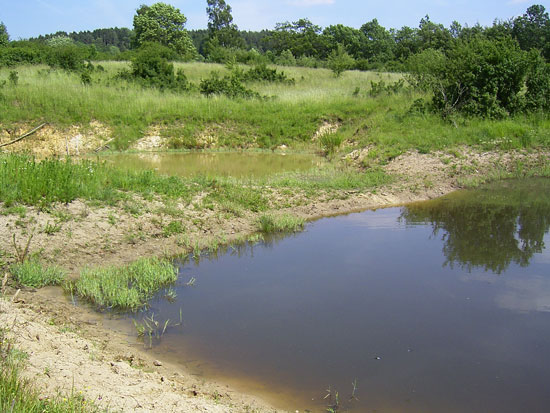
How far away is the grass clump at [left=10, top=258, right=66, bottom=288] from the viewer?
764 centimetres

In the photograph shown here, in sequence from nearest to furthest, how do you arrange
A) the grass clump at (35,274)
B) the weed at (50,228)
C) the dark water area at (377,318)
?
the dark water area at (377,318)
the grass clump at (35,274)
the weed at (50,228)

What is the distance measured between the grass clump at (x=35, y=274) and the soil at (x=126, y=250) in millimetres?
297

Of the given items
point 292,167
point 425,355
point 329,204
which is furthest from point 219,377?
point 292,167

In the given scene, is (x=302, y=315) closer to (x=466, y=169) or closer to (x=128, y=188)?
(x=128, y=188)

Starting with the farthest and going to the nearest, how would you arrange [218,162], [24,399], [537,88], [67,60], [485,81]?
[67,60]
[537,88]
[485,81]
[218,162]
[24,399]

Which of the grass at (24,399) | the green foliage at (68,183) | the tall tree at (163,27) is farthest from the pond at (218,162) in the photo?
the tall tree at (163,27)

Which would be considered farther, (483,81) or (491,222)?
(483,81)

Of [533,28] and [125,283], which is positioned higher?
[533,28]

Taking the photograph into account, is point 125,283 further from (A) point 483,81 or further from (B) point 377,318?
(A) point 483,81

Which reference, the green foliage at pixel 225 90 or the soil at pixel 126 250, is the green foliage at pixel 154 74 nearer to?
the green foliage at pixel 225 90

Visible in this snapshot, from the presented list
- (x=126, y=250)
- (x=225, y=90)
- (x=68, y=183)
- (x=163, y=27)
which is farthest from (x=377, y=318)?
(x=163, y=27)

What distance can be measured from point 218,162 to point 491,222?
10707 millimetres

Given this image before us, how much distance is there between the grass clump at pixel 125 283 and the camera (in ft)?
23.9

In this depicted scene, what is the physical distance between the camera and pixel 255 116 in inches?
993
